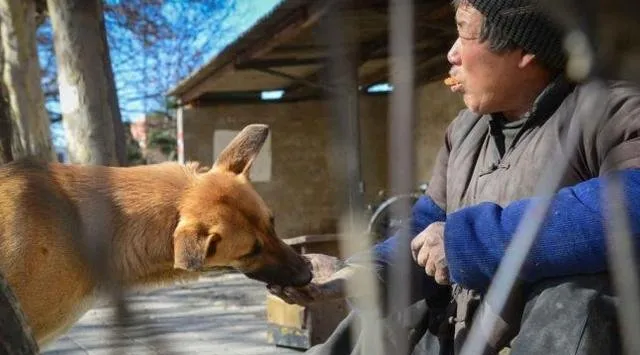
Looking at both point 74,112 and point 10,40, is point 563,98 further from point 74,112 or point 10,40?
point 10,40

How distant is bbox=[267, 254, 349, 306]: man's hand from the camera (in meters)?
2.26

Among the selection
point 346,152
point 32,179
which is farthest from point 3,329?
point 32,179

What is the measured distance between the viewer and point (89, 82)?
2.14 meters

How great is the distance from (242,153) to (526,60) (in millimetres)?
1763

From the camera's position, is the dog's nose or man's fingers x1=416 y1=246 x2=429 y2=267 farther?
the dog's nose

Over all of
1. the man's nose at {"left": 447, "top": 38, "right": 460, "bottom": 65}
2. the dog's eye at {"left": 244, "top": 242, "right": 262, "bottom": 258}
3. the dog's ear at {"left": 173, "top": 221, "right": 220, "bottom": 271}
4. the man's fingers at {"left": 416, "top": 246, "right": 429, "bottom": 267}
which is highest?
the man's nose at {"left": 447, "top": 38, "right": 460, "bottom": 65}

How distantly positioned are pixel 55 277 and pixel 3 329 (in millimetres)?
1614

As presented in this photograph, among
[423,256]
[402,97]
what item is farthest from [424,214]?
[402,97]

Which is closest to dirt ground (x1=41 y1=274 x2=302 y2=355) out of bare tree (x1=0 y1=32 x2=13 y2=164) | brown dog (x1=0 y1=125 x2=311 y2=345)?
brown dog (x1=0 y1=125 x2=311 y2=345)

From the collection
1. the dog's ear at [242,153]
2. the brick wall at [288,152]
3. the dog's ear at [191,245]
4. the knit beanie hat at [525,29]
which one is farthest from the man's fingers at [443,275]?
the brick wall at [288,152]

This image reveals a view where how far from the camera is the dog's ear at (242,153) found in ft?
11.6

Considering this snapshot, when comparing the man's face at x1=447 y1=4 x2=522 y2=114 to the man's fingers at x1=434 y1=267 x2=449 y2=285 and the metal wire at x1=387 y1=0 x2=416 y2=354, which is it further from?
the metal wire at x1=387 y1=0 x2=416 y2=354

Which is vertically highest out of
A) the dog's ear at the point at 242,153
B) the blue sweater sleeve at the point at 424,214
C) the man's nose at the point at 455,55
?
the man's nose at the point at 455,55

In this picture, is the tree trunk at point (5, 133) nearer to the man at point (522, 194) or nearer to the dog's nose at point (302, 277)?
the dog's nose at point (302, 277)
